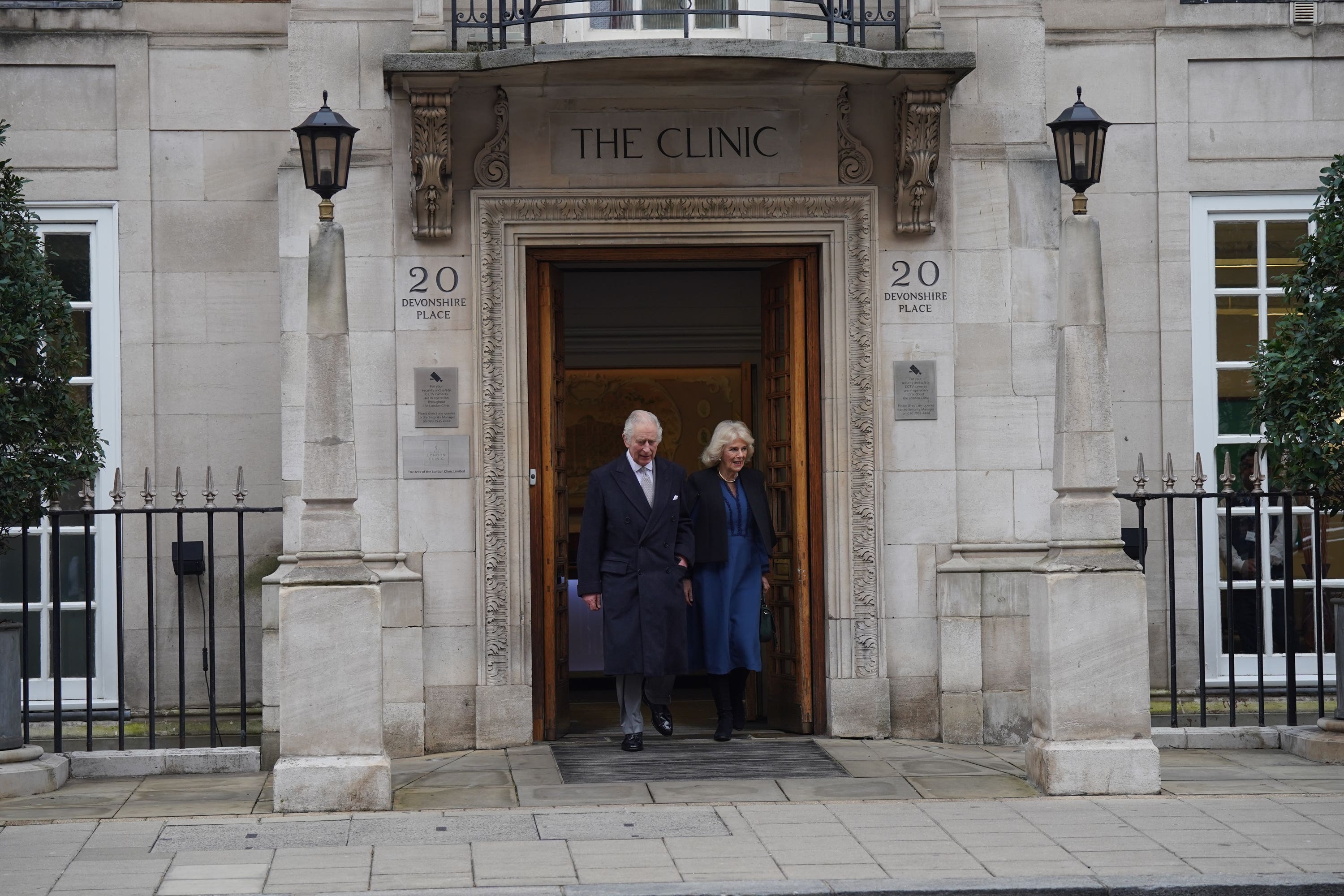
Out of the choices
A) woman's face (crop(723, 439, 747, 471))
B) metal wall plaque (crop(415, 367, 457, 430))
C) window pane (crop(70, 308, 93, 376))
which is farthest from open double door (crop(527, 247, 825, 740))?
window pane (crop(70, 308, 93, 376))

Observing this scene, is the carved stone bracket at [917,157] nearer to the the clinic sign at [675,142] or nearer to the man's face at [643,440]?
the the clinic sign at [675,142]

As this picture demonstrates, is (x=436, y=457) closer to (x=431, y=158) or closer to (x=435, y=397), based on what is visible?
(x=435, y=397)

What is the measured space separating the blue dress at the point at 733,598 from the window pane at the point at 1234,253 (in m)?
3.98

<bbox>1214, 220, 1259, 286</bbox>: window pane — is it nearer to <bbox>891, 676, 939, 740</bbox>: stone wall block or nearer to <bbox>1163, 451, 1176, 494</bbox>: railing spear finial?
<bbox>1163, 451, 1176, 494</bbox>: railing spear finial

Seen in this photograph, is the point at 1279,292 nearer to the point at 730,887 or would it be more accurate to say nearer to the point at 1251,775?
the point at 1251,775

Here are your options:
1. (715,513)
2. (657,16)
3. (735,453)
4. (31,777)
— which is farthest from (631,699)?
(657,16)

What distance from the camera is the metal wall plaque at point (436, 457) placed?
1018 centimetres

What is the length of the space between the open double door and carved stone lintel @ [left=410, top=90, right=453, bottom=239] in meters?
0.69

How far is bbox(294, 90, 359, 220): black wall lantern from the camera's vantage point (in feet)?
28.1

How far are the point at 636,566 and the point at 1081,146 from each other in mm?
3595

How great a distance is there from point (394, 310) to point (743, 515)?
8.34ft

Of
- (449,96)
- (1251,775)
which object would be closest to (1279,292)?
(1251,775)

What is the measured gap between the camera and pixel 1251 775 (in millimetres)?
9219

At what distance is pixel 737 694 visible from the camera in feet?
35.3
